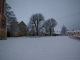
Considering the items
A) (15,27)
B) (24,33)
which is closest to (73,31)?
(24,33)

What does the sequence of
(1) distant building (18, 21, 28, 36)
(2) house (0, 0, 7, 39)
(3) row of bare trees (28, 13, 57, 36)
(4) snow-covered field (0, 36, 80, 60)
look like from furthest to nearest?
(3) row of bare trees (28, 13, 57, 36)
(1) distant building (18, 21, 28, 36)
(2) house (0, 0, 7, 39)
(4) snow-covered field (0, 36, 80, 60)

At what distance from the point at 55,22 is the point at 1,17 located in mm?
42637

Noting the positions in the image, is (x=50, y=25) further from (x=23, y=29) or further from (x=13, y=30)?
(x=13, y=30)

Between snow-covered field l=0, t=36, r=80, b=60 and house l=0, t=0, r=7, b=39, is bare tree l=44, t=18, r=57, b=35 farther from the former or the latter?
snow-covered field l=0, t=36, r=80, b=60

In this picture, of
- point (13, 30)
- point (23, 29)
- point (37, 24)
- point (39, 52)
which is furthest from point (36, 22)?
point (39, 52)

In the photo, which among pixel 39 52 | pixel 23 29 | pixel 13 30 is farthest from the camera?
pixel 23 29

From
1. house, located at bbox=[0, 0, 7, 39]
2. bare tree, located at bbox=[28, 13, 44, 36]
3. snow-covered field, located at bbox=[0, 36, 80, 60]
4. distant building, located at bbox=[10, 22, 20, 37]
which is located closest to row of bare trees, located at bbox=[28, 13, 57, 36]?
bare tree, located at bbox=[28, 13, 44, 36]

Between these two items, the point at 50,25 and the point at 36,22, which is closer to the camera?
the point at 36,22

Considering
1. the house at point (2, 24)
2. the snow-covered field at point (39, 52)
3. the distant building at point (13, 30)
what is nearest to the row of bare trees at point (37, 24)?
the distant building at point (13, 30)

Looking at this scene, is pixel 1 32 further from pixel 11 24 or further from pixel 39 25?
pixel 39 25

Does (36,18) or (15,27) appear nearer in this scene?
(15,27)

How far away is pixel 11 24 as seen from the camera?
123 feet

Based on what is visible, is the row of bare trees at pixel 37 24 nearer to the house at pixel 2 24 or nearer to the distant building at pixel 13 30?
the distant building at pixel 13 30

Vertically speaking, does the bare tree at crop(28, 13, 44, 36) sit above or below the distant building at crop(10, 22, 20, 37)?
above
